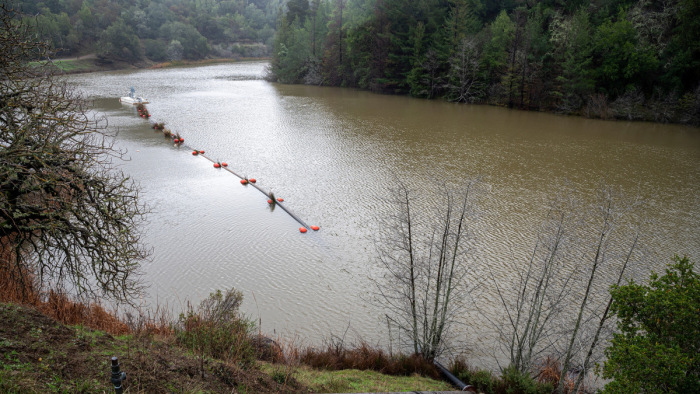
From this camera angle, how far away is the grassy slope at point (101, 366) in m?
4.86

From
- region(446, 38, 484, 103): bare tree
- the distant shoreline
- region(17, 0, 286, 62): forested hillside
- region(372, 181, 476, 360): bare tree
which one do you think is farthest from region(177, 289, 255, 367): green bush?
the distant shoreline

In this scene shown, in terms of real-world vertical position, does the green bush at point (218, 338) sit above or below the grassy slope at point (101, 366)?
below

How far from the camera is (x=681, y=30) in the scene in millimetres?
29016

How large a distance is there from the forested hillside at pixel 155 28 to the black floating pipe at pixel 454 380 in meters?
62.0

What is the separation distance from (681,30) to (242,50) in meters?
88.2

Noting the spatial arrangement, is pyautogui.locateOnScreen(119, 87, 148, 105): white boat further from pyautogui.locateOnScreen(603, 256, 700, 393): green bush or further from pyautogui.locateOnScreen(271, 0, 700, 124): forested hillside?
pyautogui.locateOnScreen(603, 256, 700, 393): green bush

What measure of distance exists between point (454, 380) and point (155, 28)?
99.4 m

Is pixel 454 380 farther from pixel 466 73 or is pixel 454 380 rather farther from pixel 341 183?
pixel 466 73

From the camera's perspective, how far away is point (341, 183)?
1930 centimetres

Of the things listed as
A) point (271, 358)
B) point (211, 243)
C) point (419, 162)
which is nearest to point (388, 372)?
point (271, 358)

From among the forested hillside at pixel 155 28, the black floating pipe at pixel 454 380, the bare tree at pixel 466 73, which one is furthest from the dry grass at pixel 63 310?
the forested hillside at pixel 155 28

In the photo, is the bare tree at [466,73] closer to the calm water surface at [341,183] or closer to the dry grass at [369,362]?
the calm water surface at [341,183]

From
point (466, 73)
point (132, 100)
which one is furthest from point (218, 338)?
point (466, 73)

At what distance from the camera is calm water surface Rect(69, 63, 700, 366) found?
11.9 m
